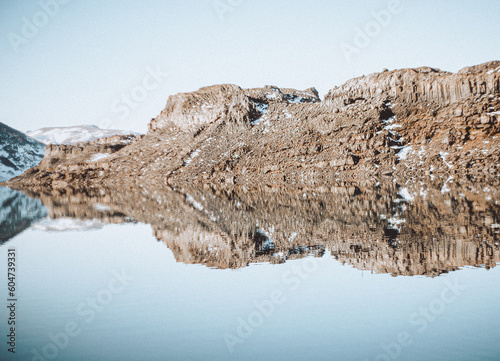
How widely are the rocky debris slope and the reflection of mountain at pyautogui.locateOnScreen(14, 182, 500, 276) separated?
962 inches

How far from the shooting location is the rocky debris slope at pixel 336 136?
7000 centimetres

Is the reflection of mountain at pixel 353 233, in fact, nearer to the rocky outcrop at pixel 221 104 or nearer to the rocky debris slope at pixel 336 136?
the rocky debris slope at pixel 336 136

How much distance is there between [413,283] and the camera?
39.4 ft

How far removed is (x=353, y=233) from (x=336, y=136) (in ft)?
234

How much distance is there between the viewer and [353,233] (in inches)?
795

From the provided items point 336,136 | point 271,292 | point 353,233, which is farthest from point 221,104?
point 271,292

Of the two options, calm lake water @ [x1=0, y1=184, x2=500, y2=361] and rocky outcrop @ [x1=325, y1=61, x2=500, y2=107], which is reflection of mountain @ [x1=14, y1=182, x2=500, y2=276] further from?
rocky outcrop @ [x1=325, y1=61, x2=500, y2=107]

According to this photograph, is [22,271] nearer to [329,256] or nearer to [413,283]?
[329,256]

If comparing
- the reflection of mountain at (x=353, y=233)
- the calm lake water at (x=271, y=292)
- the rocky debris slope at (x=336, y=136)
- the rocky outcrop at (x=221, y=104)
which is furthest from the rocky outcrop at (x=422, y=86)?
the calm lake water at (x=271, y=292)

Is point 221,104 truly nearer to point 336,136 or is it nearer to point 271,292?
point 336,136

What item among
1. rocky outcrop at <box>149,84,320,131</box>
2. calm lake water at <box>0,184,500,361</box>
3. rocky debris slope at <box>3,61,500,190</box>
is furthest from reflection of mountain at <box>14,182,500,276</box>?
rocky outcrop at <box>149,84,320,131</box>

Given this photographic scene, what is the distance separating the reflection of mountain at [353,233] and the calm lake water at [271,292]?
11 cm

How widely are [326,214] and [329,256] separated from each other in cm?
1129

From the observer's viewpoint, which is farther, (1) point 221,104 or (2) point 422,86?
(1) point 221,104
